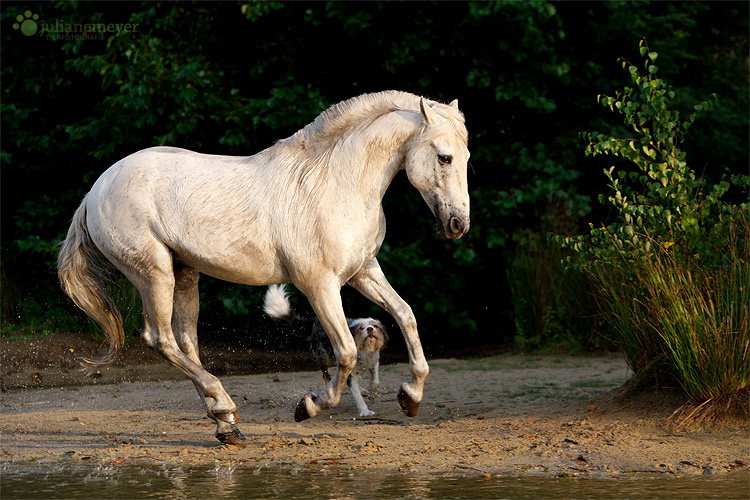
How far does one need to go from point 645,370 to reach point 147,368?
224 inches

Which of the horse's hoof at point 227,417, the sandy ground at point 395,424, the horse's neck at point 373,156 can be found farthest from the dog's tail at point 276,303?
the horse's neck at point 373,156

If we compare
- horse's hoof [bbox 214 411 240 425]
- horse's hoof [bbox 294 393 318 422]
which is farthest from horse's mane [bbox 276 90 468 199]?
horse's hoof [bbox 214 411 240 425]

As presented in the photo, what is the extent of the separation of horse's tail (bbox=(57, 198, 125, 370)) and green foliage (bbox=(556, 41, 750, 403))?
134 inches

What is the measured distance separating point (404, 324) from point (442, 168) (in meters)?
1.06

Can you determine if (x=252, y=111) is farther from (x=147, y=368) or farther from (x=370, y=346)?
(x=370, y=346)

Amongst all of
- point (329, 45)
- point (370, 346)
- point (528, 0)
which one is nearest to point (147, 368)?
point (370, 346)

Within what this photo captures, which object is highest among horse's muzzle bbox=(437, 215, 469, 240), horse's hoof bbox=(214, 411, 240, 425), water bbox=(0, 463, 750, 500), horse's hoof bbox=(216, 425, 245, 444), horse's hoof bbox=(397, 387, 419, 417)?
horse's muzzle bbox=(437, 215, 469, 240)

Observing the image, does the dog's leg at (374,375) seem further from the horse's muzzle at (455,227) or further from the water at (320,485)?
the horse's muzzle at (455,227)

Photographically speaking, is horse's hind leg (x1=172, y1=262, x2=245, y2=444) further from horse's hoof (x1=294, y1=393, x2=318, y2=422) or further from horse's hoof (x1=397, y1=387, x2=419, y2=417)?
horse's hoof (x1=397, y1=387, x2=419, y2=417)

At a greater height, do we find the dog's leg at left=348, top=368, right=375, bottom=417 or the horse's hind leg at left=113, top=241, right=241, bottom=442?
the horse's hind leg at left=113, top=241, right=241, bottom=442

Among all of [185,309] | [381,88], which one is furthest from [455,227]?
[381,88]

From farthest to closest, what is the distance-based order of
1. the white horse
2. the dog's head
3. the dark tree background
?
the dark tree background
the dog's head
the white horse

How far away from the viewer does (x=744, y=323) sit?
591cm

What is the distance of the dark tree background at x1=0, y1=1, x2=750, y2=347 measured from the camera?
433 inches
